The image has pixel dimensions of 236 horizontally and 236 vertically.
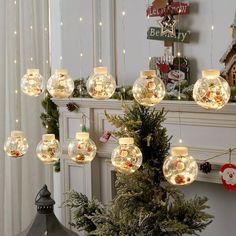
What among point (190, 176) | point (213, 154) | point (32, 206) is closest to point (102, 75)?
point (190, 176)

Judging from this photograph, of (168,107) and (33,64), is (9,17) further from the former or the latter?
(168,107)

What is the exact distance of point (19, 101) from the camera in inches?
138

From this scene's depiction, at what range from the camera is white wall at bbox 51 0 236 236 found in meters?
2.77

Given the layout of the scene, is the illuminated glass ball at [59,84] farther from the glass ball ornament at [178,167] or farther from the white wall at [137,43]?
the white wall at [137,43]

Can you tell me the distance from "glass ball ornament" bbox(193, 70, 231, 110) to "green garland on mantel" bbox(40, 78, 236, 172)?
544mm

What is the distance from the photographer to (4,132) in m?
3.44

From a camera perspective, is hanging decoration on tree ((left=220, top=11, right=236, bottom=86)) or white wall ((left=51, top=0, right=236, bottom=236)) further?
white wall ((left=51, top=0, right=236, bottom=236))

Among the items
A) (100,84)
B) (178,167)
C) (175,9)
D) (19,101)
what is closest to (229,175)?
(178,167)

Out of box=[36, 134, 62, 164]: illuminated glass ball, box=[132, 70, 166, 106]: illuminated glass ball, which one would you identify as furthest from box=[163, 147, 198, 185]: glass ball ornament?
box=[36, 134, 62, 164]: illuminated glass ball

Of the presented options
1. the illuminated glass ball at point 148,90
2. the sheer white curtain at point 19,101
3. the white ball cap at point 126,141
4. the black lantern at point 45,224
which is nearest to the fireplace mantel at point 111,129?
the sheer white curtain at point 19,101

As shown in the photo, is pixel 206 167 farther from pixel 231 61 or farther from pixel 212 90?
pixel 212 90

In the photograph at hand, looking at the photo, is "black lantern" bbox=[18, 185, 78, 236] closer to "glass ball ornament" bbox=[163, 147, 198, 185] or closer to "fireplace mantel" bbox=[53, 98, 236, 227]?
"glass ball ornament" bbox=[163, 147, 198, 185]

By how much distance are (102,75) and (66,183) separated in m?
1.34

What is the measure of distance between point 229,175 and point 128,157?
74 centimetres
